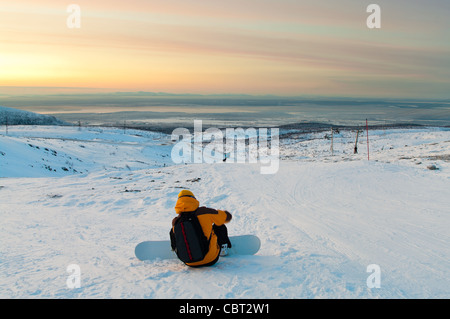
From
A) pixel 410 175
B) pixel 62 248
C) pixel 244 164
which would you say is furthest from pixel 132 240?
pixel 244 164

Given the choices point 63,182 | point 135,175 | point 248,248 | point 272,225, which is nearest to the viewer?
point 248,248

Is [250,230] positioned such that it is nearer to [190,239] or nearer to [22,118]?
[190,239]

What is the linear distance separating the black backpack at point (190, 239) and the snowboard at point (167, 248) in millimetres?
725

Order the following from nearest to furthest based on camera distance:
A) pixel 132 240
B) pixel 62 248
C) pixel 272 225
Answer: pixel 62 248 < pixel 132 240 < pixel 272 225

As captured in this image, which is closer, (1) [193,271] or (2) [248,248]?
(1) [193,271]

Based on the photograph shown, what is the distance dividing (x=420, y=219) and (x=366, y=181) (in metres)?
4.20

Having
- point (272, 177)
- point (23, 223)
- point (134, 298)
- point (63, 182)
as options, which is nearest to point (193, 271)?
point (134, 298)

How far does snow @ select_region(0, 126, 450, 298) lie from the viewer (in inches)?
201

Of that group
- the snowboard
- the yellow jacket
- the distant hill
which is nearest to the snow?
the snowboard

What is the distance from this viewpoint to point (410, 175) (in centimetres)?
1360

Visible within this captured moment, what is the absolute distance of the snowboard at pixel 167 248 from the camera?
6.24 metres

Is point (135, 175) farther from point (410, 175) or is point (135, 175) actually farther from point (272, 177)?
point (410, 175)

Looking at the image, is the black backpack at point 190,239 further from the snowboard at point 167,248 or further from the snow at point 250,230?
the snowboard at point 167,248

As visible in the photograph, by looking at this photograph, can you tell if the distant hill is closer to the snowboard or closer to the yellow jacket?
the snowboard
